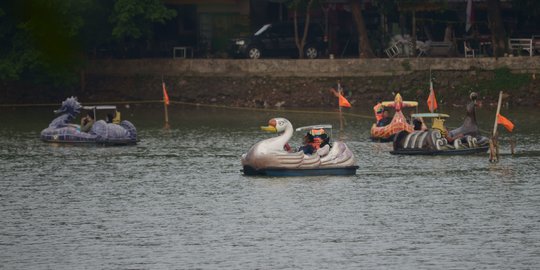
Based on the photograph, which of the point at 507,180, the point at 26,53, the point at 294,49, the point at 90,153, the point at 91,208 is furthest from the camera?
the point at 294,49

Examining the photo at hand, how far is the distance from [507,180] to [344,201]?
24.1ft

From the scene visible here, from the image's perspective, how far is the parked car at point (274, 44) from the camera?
94250 mm

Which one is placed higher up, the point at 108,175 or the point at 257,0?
the point at 257,0

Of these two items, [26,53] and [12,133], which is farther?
[26,53]

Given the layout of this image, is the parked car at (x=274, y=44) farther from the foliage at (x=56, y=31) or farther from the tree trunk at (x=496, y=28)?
the tree trunk at (x=496, y=28)

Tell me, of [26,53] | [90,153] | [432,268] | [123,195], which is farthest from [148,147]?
[432,268]

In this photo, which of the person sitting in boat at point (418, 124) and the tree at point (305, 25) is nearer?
the person sitting in boat at point (418, 124)

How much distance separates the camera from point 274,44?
3733 inches

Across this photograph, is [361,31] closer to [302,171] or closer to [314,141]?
[314,141]

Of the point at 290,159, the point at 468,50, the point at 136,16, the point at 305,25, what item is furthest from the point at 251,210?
the point at 305,25

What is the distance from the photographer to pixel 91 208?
53875 millimetres

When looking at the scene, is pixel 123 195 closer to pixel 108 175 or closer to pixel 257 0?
pixel 108 175

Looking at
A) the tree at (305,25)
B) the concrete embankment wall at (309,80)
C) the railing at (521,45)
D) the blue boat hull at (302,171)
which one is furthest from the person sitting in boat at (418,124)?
the tree at (305,25)

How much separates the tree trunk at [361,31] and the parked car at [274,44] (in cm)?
328
